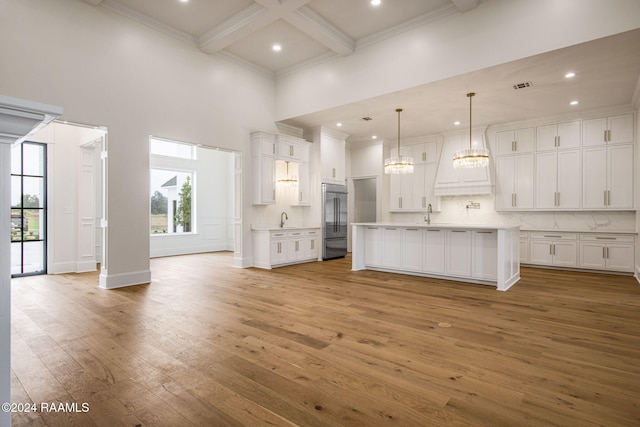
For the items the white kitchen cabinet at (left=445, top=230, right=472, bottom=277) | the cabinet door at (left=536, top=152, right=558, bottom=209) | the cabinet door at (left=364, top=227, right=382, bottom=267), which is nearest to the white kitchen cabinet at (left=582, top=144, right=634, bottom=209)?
the cabinet door at (left=536, top=152, right=558, bottom=209)

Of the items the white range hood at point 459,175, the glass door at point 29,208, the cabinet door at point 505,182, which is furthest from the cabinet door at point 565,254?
the glass door at point 29,208

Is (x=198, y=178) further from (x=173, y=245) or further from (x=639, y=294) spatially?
(x=639, y=294)

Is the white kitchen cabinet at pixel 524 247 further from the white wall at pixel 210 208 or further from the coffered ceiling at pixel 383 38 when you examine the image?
the white wall at pixel 210 208

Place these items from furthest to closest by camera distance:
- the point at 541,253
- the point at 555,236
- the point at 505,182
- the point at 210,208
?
the point at 210,208
the point at 505,182
the point at 541,253
the point at 555,236

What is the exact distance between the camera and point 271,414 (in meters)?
1.84

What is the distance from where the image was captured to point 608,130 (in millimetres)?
6488

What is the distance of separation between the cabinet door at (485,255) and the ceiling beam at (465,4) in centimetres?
322

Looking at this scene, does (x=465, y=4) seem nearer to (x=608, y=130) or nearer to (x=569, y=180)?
(x=608, y=130)

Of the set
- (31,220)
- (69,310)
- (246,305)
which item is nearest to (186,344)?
(246,305)

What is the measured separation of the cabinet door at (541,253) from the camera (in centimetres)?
685

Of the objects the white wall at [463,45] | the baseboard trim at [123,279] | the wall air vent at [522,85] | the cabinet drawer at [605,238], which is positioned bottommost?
the baseboard trim at [123,279]

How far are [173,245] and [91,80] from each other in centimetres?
540

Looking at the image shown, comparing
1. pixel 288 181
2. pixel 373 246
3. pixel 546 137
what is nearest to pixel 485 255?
pixel 373 246

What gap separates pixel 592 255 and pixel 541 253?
0.82 m
